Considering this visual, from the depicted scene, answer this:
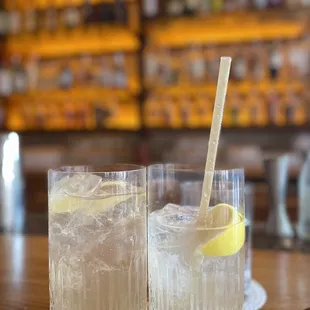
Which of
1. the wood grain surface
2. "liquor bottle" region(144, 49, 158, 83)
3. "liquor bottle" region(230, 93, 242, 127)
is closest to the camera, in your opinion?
the wood grain surface

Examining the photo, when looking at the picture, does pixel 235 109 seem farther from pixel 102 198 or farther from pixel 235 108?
pixel 102 198

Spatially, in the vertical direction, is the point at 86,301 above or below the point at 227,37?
below

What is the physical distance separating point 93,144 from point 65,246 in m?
3.11

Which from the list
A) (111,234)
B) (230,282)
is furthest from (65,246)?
(230,282)

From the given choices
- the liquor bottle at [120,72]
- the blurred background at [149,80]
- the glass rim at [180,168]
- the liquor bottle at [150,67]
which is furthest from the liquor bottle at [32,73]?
the glass rim at [180,168]

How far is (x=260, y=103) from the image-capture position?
3465mm

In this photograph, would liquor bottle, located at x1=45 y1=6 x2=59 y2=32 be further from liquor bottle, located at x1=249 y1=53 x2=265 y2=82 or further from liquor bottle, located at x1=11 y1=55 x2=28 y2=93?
liquor bottle, located at x1=249 y1=53 x2=265 y2=82

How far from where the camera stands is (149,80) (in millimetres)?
3543

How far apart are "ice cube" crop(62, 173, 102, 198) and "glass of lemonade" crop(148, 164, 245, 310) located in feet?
0.31

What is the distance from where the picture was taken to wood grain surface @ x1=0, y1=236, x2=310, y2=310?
81cm

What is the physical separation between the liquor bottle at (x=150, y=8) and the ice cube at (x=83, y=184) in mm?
2963

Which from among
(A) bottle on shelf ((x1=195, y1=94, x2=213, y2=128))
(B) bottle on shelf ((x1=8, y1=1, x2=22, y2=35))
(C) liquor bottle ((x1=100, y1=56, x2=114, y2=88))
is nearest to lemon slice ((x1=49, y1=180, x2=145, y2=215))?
(A) bottle on shelf ((x1=195, y1=94, x2=213, y2=128))

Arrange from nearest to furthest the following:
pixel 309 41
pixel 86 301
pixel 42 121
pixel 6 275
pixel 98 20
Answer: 1. pixel 86 301
2. pixel 6 275
3. pixel 309 41
4. pixel 98 20
5. pixel 42 121

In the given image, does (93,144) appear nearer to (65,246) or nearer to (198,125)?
(198,125)
